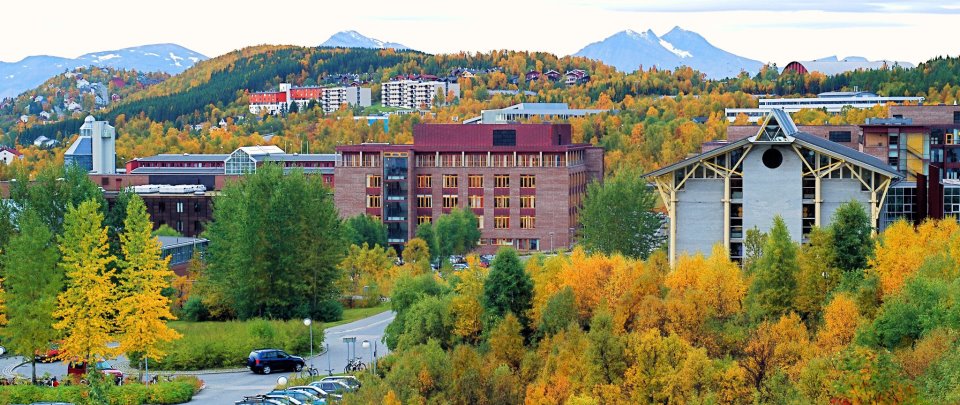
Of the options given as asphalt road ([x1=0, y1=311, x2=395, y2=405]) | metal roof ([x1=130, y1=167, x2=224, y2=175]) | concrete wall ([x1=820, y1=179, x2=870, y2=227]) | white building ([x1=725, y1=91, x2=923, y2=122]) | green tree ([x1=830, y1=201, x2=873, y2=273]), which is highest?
white building ([x1=725, y1=91, x2=923, y2=122])

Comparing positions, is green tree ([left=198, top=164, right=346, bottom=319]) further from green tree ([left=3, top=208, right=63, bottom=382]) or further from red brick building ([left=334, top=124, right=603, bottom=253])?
red brick building ([left=334, top=124, right=603, bottom=253])

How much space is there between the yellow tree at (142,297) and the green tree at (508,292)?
40.4 ft

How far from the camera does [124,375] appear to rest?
2275 inches

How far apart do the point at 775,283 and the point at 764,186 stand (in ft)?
47.3

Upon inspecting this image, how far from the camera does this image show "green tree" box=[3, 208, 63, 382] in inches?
2281

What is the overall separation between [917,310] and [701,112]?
149705 millimetres

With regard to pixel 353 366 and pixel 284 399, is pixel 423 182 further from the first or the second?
pixel 284 399

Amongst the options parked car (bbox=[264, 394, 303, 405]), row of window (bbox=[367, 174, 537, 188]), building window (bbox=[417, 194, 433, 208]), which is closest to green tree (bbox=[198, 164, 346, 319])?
parked car (bbox=[264, 394, 303, 405])

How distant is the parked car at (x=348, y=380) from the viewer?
49069 millimetres

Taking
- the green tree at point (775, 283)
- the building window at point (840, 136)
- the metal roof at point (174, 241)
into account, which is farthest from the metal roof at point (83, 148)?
the green tree at point (775, 283)

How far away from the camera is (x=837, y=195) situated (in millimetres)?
64312

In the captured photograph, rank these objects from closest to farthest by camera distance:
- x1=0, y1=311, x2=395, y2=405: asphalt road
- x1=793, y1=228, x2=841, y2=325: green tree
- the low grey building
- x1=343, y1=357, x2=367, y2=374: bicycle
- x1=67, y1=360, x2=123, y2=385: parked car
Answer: x1=793, y1=228, x2=841, y2=325: green tree, x1=0, y1=311, x2=395, y2=405: asphalt road, x1=343, y1=357, x2=367, y2=374: bicycle, x1=67, y1=360, x2=123, y2=385: parked car, the low grey building

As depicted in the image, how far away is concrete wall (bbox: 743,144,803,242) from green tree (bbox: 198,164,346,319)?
1897 centimetres

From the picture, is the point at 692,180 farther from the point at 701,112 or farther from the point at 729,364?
the point at 701,112
